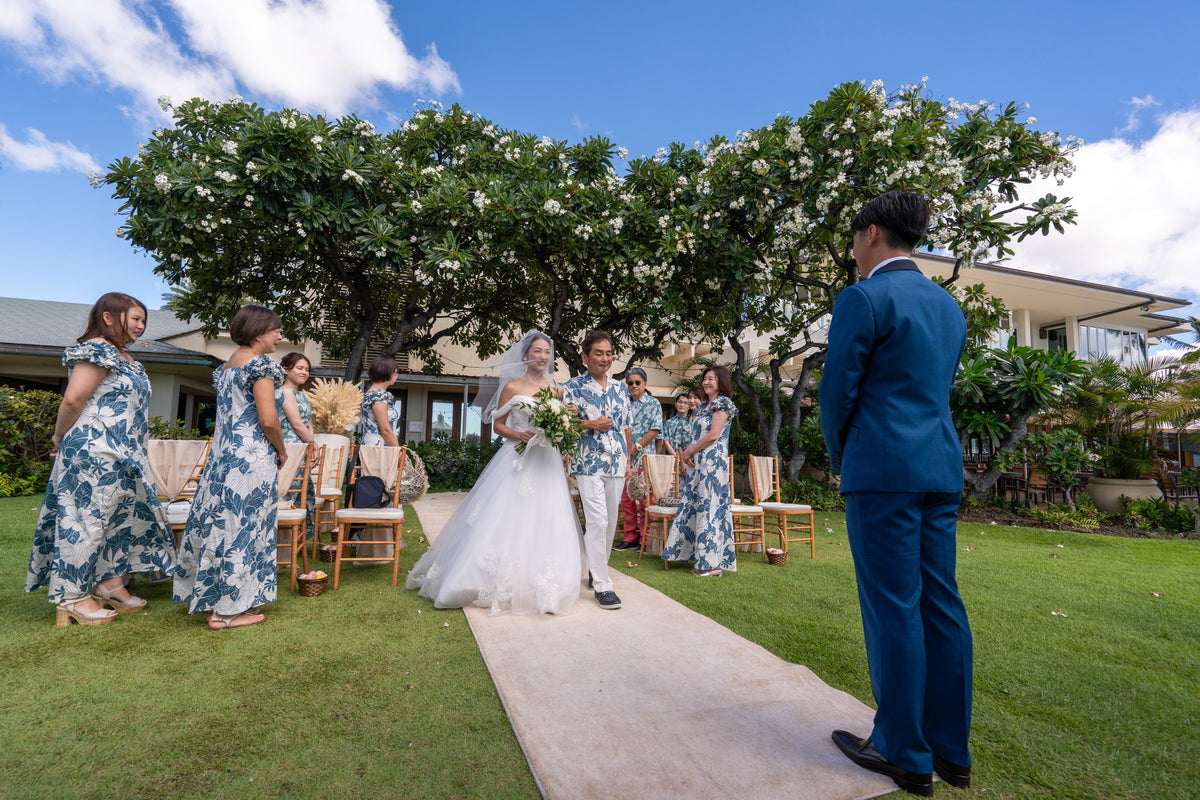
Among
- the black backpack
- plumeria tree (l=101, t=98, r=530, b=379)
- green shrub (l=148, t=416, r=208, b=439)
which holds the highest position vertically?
plumeria tree (l=101, t=98, r=530, b=379)

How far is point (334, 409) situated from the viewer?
7.41m

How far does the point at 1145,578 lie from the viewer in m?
5.81

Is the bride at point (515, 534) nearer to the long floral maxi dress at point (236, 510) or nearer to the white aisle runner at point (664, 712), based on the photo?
the white aisle runner at point (664, 712)

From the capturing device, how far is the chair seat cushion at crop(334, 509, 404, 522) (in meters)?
4.59

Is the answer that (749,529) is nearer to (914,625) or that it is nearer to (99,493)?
(914,625)

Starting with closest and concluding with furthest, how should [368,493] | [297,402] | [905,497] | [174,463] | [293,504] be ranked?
[905,497] < [174,463] < [368,493] < [293,504] < [297,402]

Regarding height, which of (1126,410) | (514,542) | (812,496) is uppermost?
(1126,410)

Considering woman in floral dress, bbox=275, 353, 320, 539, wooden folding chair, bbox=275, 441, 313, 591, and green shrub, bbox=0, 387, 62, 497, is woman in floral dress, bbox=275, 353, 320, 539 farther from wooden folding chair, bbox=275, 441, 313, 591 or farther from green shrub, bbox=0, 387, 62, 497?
green shrub, bbox=0, 387, 62, 497

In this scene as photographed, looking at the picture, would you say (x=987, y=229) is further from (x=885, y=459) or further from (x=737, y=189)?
(x=885, y=459)

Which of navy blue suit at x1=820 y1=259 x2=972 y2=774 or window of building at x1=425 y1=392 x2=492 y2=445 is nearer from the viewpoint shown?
navy blue suit at x1=820 y1=259 x2=972 y2=774

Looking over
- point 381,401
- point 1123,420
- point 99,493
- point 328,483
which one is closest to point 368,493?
point 328,483

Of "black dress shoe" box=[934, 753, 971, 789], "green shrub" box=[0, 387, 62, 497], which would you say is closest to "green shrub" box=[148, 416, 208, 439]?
"green shrub" box=[0, 387, 62, 497]

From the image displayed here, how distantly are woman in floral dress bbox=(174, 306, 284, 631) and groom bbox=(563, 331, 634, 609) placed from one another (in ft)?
6.98

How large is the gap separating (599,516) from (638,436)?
3.37 m
